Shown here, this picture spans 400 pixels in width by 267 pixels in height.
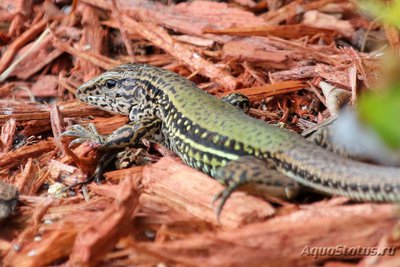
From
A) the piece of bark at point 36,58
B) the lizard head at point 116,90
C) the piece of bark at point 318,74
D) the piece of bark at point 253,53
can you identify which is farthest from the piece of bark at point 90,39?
the piece of bark at point 318,74

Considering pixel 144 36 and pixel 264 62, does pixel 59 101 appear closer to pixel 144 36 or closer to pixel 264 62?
pixel 144 36

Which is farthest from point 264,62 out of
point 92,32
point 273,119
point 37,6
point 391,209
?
point 37,6

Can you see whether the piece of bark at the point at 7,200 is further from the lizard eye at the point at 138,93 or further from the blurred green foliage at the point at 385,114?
the blurred green foliage at the point at 385,114

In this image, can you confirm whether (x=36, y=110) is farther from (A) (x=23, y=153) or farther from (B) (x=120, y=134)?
(B) (x=120, y=134)

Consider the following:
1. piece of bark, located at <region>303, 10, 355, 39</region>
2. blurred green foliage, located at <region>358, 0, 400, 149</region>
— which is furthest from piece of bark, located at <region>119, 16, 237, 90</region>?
blurred green foliage, located at <region>358, 0, 400, 149</region>

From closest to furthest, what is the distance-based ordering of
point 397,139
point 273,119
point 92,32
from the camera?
point 397,139 < point 273,119 < point 92,32

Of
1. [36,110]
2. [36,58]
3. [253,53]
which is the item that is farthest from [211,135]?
[36,58]

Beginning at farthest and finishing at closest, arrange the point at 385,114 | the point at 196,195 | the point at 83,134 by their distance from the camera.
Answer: the point at 83,134
the point at 196,195
the point at 385,114
